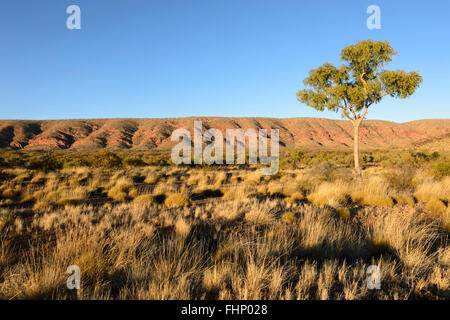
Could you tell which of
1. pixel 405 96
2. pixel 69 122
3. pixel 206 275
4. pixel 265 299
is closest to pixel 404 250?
pixel 265 299

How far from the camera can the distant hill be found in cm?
7444

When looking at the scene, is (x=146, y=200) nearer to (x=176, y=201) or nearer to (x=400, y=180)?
(x=176, y=201)

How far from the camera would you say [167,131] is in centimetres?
8862

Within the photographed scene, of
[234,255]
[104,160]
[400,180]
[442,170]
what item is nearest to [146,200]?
[234,255]

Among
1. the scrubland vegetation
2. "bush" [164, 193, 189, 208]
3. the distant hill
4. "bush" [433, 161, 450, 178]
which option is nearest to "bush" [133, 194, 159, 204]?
"bush" [164, 193, 189, 208]

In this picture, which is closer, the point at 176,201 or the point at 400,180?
the point at 176,201

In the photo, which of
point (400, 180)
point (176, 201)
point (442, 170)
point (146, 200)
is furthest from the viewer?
point (442, 170)

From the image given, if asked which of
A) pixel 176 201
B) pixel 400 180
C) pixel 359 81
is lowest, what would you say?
pixel 176 201

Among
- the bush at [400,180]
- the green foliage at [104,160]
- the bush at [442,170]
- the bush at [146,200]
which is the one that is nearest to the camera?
the bush at [146,200]

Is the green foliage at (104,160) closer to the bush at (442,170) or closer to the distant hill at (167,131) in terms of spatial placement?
the bush at (442,170)

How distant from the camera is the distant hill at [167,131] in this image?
7444 centimetres

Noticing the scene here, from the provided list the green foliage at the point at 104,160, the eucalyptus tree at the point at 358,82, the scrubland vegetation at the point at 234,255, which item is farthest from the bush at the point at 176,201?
the green foliage at the point at 104,160
